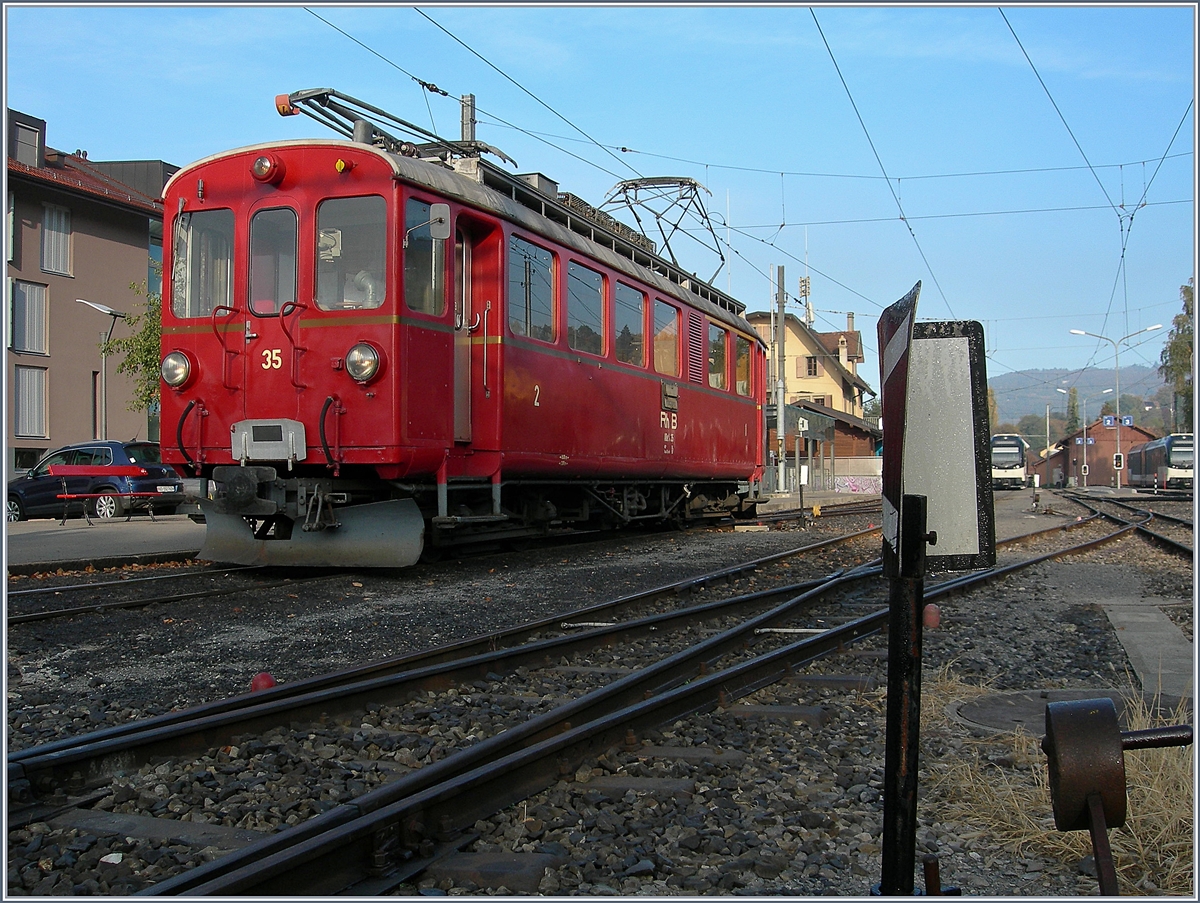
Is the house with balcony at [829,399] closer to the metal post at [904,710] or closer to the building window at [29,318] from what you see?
the building window at [29,318]

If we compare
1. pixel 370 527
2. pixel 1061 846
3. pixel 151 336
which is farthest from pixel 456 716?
pixel 151 336

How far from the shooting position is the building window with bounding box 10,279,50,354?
27.2 meters

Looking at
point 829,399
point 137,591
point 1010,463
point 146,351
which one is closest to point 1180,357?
point 1010,463

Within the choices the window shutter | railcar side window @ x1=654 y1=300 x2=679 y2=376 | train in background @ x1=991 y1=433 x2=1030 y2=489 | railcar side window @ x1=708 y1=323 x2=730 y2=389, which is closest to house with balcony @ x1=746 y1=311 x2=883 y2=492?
train in background @ x1=991 y1=433 x2=1030 y2=489

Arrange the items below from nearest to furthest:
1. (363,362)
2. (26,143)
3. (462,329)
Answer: (363,362) → (462,329) → (26,143)

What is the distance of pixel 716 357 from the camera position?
633 inches

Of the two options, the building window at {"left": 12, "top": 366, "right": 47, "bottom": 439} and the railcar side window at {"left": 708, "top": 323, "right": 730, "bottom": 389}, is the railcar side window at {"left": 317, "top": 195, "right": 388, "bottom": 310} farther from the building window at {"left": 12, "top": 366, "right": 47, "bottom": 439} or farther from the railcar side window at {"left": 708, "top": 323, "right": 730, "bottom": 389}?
the building window at {"left": 12, "top": 366, "right": 47, "bottom": 439}

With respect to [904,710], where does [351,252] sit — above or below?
above

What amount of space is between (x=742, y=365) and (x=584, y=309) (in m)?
7.00

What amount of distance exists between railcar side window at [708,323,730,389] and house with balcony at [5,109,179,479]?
17.3 metres

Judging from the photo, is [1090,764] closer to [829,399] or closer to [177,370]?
[177,370]

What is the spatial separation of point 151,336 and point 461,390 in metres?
16.8

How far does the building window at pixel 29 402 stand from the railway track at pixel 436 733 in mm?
25638

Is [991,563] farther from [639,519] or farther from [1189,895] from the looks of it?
[639,519]
